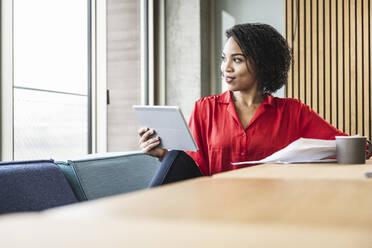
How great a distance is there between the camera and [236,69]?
2373 mm

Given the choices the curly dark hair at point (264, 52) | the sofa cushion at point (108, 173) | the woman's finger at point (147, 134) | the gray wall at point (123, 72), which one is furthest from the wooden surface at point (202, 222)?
the gray wall at point (123, 72)

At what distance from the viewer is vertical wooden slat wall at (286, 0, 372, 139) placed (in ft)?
14.9

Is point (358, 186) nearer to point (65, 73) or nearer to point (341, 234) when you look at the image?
point (341, 234)

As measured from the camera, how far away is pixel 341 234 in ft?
1.32

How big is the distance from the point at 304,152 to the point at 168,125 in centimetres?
55

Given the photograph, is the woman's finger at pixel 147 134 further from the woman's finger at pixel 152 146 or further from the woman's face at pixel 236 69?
the woman's face at pixel 236 69

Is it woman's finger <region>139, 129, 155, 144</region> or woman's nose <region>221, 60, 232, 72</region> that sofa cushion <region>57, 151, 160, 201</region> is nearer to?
woman's finger <region>139, 129, 155, 144</region>

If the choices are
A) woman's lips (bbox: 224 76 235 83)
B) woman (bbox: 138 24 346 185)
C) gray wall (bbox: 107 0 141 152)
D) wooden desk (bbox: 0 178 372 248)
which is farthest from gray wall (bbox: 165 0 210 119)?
wooden desk (bbox: 0 178 372 248)

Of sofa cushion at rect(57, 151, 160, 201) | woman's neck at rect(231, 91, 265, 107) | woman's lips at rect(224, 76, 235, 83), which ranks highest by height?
woman's lips at rect(224, 76, 235, 83)

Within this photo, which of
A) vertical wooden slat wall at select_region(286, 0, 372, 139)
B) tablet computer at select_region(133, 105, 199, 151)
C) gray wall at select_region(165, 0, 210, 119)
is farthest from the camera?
gray wall at select_region(165, 0, 210, 119)

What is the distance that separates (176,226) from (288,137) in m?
1.91

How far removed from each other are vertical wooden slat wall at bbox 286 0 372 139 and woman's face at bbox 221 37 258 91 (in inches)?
96.4

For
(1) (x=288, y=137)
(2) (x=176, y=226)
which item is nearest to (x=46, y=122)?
(1) (x=288, y=137)

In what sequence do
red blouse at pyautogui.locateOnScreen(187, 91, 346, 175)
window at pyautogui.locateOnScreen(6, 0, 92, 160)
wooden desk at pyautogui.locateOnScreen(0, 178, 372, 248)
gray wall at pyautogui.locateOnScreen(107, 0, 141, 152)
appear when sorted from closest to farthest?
1. wooden desk at pyautogui.locateOnScreen(0, 178, 372, 248)
2. red blouse at pyautogui.locateOnScreen(187, 91, 346, 175)
3. window at pyautogui.locateOnScreen(6, 0, 92, 160)
4. gray wall at pyautogui.locateOnScreen(107, 0, 141, 152)
